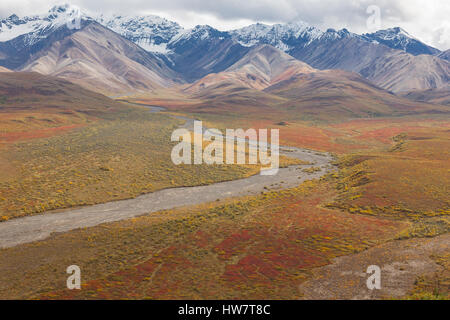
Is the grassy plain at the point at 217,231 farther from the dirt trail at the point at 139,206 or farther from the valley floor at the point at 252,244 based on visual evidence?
the dirt trail at the point at 139,206

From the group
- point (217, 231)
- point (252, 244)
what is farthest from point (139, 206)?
point (252, 244)

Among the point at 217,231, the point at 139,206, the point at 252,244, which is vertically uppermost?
the point at 139,206

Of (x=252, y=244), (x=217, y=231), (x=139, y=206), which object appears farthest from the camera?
(x=139, y=206)

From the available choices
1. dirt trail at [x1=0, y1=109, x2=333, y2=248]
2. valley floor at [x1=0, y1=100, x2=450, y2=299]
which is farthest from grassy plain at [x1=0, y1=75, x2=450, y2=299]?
dirt trail at [x1=0, y1=109, x2=333, y2=248]

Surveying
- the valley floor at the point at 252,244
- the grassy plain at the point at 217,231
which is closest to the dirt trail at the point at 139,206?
the valley floor at the point at 252,244

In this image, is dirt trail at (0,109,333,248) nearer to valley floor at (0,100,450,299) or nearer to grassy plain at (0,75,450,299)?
valley floor at (0,100,450,299)

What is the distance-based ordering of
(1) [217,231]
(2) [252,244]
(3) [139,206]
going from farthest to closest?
(3) [139,206] < (1) [217,231] < (2) [252,244]

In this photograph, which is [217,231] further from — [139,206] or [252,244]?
[139,206]
